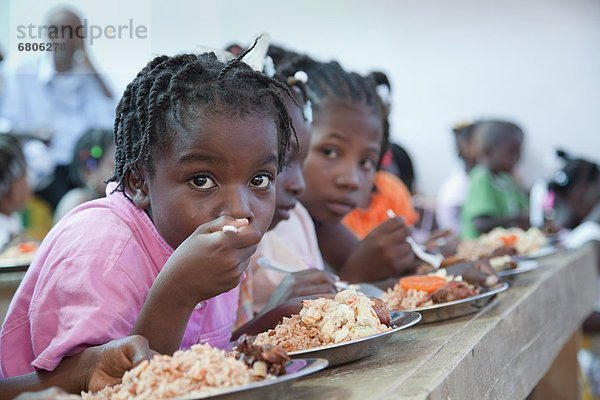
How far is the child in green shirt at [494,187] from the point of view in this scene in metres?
4.86

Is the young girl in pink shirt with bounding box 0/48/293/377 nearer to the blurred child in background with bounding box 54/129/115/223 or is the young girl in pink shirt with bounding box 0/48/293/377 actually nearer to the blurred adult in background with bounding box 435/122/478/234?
the blurred child in background with bounding box 54/129/115/223

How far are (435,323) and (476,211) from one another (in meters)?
3.25

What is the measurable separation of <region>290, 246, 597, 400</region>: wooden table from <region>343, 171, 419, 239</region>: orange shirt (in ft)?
2.85

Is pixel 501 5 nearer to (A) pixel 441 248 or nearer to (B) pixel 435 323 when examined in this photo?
(A) pixel 441 248

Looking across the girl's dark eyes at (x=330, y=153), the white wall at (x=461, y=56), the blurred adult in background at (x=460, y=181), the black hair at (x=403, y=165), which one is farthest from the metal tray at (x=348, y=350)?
the white wall at (x=461, y=56)

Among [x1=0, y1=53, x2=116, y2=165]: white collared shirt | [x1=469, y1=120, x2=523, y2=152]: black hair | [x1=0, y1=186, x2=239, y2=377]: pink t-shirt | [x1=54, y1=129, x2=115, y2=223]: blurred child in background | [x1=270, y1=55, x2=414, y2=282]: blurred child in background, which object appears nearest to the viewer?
[x1=0, y1=186, x2=239, y2=377]: pink t-shirt

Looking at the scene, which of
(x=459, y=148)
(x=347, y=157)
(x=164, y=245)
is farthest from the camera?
(x=459, y=148)

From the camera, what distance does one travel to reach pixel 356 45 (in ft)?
25.7

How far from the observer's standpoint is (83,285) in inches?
51.4

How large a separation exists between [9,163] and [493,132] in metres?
3.11

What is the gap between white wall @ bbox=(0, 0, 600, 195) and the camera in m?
7.57

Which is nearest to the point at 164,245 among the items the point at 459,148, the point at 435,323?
the point at 435,323

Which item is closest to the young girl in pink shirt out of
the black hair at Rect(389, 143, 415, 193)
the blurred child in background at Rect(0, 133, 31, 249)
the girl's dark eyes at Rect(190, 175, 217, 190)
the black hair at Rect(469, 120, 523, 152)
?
the girl's dark eyes at Rect(190, 175, 217, 190)

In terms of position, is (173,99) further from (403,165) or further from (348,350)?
(403,165)
